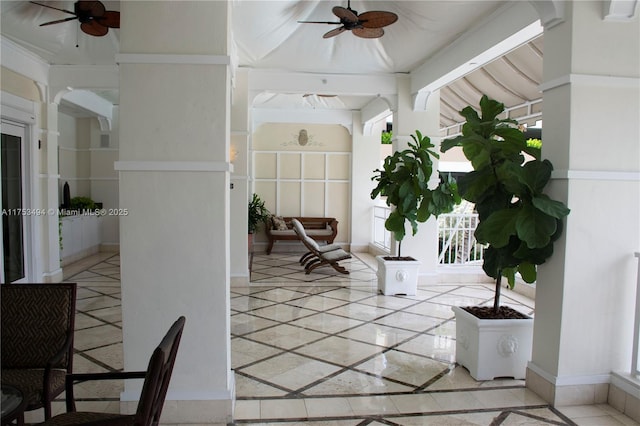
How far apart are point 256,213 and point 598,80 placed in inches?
286

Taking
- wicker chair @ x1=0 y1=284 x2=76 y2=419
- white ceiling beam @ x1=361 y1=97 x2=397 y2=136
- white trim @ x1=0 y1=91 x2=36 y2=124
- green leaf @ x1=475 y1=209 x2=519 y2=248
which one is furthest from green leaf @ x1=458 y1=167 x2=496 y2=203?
white trim @ x1=0 y1=91 x2=36 y2=124

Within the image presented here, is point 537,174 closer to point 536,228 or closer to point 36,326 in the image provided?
point 536,228

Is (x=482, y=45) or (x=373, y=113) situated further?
(x=373, y=113)

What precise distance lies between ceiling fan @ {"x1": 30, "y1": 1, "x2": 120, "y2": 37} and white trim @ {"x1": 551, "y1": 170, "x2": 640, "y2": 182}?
371 centimetres

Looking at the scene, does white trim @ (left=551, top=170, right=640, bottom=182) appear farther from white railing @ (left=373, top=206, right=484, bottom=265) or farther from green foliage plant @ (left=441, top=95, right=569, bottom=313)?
white railing @ (left=373, top=206, right=484, bottom=265)

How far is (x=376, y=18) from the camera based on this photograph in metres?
4.21

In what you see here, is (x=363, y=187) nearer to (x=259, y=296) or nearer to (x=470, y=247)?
(x=470, y=247)

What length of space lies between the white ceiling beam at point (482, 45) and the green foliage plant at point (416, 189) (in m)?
0.86

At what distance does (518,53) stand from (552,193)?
3.01m

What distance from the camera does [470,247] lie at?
716 cm

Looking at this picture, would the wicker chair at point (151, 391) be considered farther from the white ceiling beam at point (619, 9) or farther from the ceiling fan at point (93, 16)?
the ceiling fan at point (93, 16)

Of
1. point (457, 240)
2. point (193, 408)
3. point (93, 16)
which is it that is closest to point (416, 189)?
point (457, 240)

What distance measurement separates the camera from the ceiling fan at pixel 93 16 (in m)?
4.03

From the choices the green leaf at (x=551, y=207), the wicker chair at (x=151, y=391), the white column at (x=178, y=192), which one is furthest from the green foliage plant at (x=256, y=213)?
the wicker chair at (x=151, y=391)
